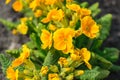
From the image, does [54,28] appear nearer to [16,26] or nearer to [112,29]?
[16,26]

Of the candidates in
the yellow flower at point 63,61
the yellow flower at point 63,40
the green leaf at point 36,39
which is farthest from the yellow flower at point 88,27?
the green leaf at point 36,39

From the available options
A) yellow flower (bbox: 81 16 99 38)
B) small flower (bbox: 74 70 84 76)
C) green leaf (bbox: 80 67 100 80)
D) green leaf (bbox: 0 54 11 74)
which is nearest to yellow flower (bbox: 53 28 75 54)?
yellow flower (bbox: 81 16 99 38)

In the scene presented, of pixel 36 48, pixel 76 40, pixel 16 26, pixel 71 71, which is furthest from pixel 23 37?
pixel 71 71

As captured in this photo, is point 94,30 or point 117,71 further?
point 117,71

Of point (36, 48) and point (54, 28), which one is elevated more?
point (54, 28)

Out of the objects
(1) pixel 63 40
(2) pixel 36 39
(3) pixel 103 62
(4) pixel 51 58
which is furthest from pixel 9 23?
(1) pixel 63 40

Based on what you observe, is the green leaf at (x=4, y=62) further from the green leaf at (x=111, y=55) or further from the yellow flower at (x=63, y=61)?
the green leaf at (x=111, y=55)

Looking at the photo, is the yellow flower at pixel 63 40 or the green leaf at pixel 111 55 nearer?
the yellow flower at pixel 63 40
